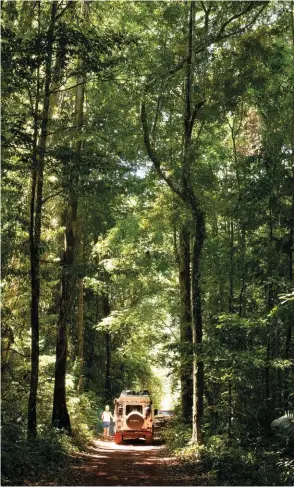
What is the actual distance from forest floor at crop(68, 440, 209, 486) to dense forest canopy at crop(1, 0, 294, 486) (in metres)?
1.21

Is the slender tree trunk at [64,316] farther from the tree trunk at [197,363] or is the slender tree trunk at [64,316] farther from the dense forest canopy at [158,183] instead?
the tree trunk at [197,363]

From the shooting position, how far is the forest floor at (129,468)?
30.9 ft

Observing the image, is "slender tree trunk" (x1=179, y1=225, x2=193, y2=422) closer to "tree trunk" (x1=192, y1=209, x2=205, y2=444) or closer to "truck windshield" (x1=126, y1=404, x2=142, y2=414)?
"truck windshield" (x1=126, y1=404, x2=142, y2=414)

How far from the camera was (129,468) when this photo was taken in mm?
11203

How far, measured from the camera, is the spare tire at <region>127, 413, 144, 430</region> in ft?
54.5

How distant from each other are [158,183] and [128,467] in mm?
10735

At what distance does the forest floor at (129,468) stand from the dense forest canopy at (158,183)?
3.97 feet

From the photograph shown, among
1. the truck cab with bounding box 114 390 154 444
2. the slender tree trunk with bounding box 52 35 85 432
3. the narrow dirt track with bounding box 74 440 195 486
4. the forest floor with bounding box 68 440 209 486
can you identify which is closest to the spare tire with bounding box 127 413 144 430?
the truck cab with bounding box 114 390 154 444

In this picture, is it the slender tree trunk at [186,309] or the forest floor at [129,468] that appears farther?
the slender tree trunk at [186,309]

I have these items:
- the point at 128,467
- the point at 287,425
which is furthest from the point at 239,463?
the point at 128,467

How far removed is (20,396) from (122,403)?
4.88 metres

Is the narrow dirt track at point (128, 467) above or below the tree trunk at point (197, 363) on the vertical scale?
below

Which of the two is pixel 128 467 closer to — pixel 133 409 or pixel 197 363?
pixel 197 363

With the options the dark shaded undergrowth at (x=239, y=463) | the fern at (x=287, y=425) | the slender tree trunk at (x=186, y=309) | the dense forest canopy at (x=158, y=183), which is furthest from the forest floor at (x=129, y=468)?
the slender tree trunk at (x=186, y=309)
